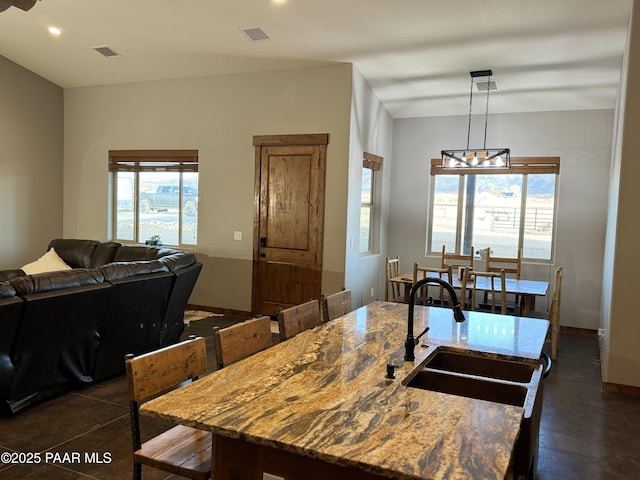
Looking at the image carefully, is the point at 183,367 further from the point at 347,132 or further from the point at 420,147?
the point at 420,147

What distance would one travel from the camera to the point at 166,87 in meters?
7.12

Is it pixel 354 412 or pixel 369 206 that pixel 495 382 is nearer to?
Result: pixel 354 412

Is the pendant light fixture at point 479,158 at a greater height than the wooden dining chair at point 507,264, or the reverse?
the pendant light fixture at point 479,158

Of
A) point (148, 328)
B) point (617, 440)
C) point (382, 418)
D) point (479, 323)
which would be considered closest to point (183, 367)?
point (382, 418)

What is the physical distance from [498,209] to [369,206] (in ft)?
5.94

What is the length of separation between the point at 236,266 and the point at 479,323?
14.3ft

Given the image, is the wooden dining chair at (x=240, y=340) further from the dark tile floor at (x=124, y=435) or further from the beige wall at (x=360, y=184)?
the beige wall at (x=360, y=184)

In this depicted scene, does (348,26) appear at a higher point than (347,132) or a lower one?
higher

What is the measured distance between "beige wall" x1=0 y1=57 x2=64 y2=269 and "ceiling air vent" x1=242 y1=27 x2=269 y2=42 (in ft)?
13.0

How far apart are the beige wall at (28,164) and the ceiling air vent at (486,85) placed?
6.21 m

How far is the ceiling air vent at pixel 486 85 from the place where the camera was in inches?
241

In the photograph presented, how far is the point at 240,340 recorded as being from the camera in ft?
8.00

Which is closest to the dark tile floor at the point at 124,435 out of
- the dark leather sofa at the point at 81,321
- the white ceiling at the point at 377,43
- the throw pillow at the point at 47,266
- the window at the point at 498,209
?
the dark leather sofa at the point at 81,321

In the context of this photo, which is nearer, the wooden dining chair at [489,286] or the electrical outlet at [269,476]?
the electrical outlet at [269,476]
